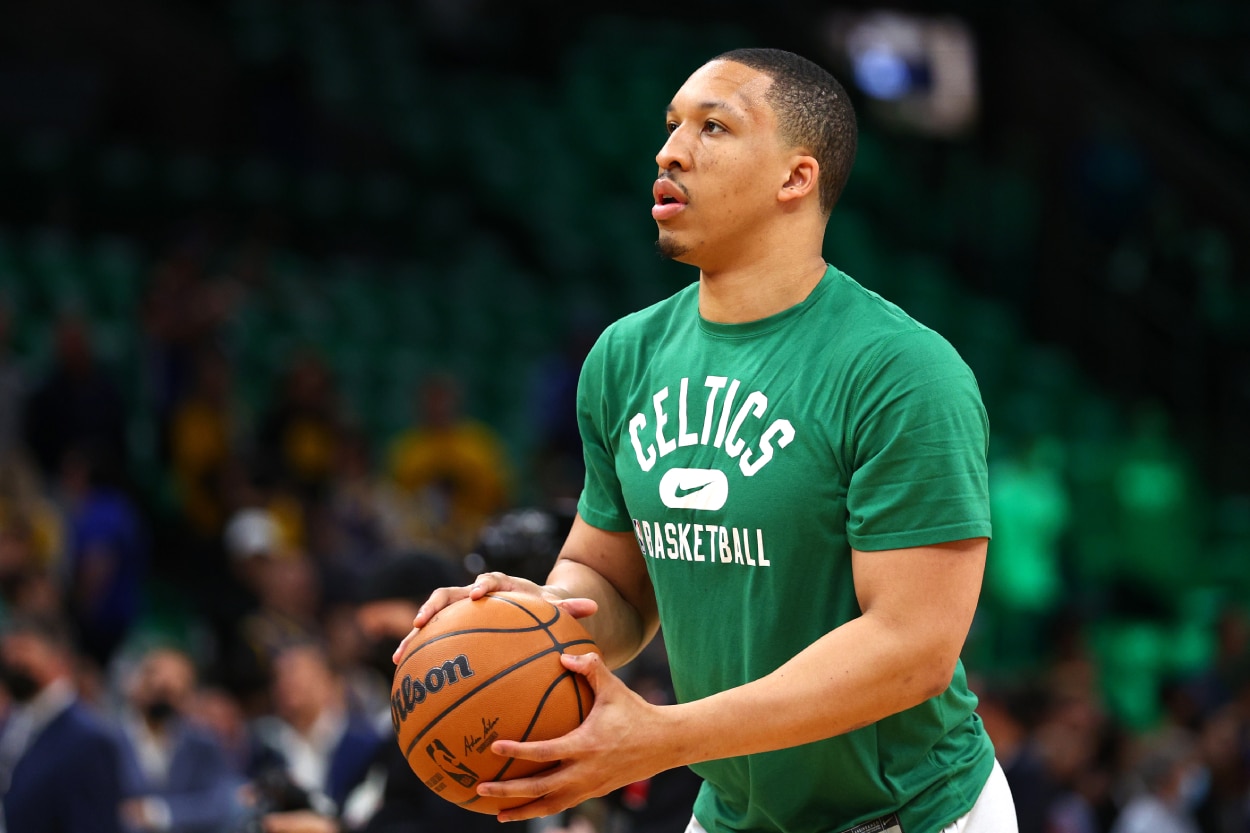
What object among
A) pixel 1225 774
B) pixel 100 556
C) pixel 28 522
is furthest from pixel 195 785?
pixel 1225 774

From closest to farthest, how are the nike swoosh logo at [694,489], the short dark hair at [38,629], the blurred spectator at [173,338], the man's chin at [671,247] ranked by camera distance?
the nike swoosh logo at [694,489], the man's chin at [671,247], the short dark hair at [38,629], the blurred spectator at [173,338]

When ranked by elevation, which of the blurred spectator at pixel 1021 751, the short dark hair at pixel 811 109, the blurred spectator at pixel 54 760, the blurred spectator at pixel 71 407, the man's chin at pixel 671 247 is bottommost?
the blurred spectator at pixel 1021 751

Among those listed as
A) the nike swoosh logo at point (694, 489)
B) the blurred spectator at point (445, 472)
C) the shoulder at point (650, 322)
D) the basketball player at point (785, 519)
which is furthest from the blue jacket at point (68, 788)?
the blurred spectator at point (445, 472)

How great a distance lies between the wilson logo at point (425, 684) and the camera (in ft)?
9.70

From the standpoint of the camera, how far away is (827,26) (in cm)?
2002

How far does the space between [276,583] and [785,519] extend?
8.03 m

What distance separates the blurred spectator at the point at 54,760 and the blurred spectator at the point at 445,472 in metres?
4.59

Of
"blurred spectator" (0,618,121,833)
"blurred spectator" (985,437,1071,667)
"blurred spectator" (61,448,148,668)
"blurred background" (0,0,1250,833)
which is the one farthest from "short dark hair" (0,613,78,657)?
"blurred spectator" (985,437,1071,667)

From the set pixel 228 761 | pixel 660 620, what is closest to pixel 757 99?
pixel 660 620

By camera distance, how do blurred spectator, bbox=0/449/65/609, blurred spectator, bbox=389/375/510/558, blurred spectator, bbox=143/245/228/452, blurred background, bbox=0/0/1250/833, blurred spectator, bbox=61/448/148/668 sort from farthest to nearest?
blurred spectator, bbox=389/375/510/558 → blurred spectator, bbox=143/245/228/452 → blurred background, bbox=0/0/1250/833 → blurred spectator, bbox=61/448/148/668 → blurred spectator, bbox=0/449/65/609

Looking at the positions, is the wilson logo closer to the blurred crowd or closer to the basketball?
the basketball

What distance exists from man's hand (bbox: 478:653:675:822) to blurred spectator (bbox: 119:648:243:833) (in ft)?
19.8

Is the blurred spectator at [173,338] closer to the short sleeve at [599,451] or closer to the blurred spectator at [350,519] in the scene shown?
the blurred spectator at [350,519]

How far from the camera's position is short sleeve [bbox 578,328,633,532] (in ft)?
11.6
